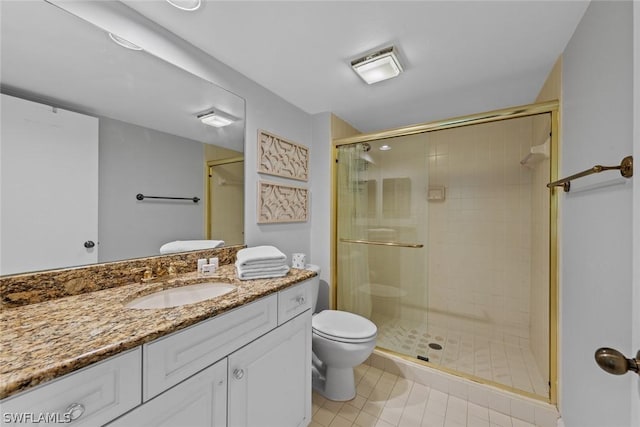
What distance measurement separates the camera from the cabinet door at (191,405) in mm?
684

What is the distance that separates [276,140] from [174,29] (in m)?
0.86

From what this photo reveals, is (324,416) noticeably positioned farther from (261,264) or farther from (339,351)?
(261,264)

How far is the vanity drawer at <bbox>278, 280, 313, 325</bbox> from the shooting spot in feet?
3.89

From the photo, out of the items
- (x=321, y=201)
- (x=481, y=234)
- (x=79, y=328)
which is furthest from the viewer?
(x=481, y=234)

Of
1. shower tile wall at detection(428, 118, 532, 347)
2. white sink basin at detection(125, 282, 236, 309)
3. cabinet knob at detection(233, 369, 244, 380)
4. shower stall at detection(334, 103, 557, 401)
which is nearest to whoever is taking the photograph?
cabinet knob at detection(233, 369, 244, 380)

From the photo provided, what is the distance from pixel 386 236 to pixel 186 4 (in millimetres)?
1983

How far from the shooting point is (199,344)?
0.83 m

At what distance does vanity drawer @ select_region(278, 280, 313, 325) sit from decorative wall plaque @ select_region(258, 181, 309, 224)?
70 centimetres

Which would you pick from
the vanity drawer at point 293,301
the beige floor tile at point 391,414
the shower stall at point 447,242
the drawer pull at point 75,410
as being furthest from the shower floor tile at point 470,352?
the drawer pull at point 75,410

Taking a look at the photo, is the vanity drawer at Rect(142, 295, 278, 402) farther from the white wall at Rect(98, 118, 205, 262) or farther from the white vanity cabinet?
the white wall at Rect(98, 118, 205, 262)

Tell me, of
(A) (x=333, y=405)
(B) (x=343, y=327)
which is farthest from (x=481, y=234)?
(A) (x=333, y=405)

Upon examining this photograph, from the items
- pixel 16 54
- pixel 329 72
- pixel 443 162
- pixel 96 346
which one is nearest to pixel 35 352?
pixel 96 346

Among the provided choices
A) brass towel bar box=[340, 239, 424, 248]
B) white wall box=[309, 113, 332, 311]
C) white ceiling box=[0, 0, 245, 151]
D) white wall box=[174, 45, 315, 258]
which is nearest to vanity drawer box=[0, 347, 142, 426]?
white ceiling box=[0, 0, 245, 151]

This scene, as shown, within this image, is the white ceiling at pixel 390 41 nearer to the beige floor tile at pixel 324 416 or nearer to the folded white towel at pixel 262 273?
the folded white towel at pixel 262 273
